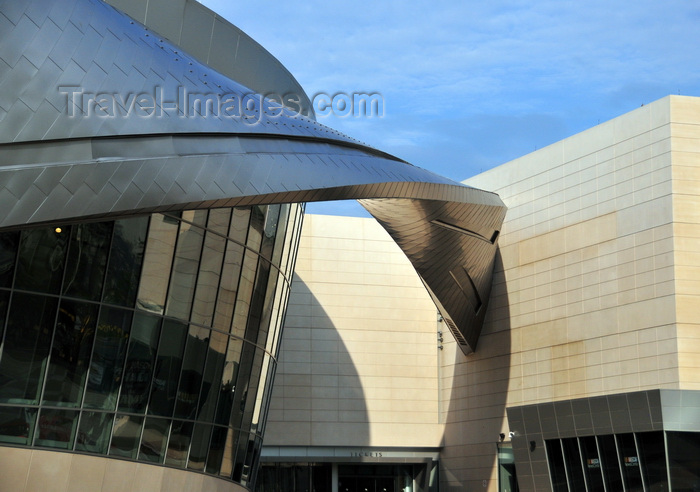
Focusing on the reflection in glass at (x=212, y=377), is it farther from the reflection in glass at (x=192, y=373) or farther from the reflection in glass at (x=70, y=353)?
the reflection in glass at (x=70, y=353)

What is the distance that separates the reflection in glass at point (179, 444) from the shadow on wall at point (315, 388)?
2352 centimetres

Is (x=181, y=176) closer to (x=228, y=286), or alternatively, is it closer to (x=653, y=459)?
(x=228, y=286)

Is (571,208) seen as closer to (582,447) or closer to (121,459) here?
(582,447)

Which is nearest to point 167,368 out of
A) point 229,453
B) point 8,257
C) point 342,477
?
point 229,453

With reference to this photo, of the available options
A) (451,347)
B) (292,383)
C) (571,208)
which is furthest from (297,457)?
(571,208)

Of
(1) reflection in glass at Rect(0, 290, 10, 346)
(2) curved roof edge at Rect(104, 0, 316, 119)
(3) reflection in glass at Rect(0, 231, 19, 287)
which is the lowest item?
(1) reflection in glass at Rect(0, 290, 10, 346)

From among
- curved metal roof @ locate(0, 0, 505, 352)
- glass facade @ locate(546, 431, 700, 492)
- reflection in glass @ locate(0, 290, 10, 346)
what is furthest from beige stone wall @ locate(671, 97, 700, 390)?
reflection in glass @ locate(0, 290, 10, 346)

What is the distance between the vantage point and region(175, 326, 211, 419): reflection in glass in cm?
2488

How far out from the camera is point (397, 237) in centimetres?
3694

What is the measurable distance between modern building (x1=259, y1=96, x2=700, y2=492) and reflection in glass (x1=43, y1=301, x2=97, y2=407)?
20109 mm

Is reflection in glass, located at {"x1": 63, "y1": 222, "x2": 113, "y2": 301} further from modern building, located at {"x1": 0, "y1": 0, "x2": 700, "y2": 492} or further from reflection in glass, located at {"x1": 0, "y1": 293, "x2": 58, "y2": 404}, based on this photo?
reflection in glass, located at {"x1": 0, "y1": 293, "x2": 58, "y2": 404}

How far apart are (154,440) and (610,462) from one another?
18.9 meters

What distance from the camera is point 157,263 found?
2375 centimetres

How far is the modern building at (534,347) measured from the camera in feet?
111
